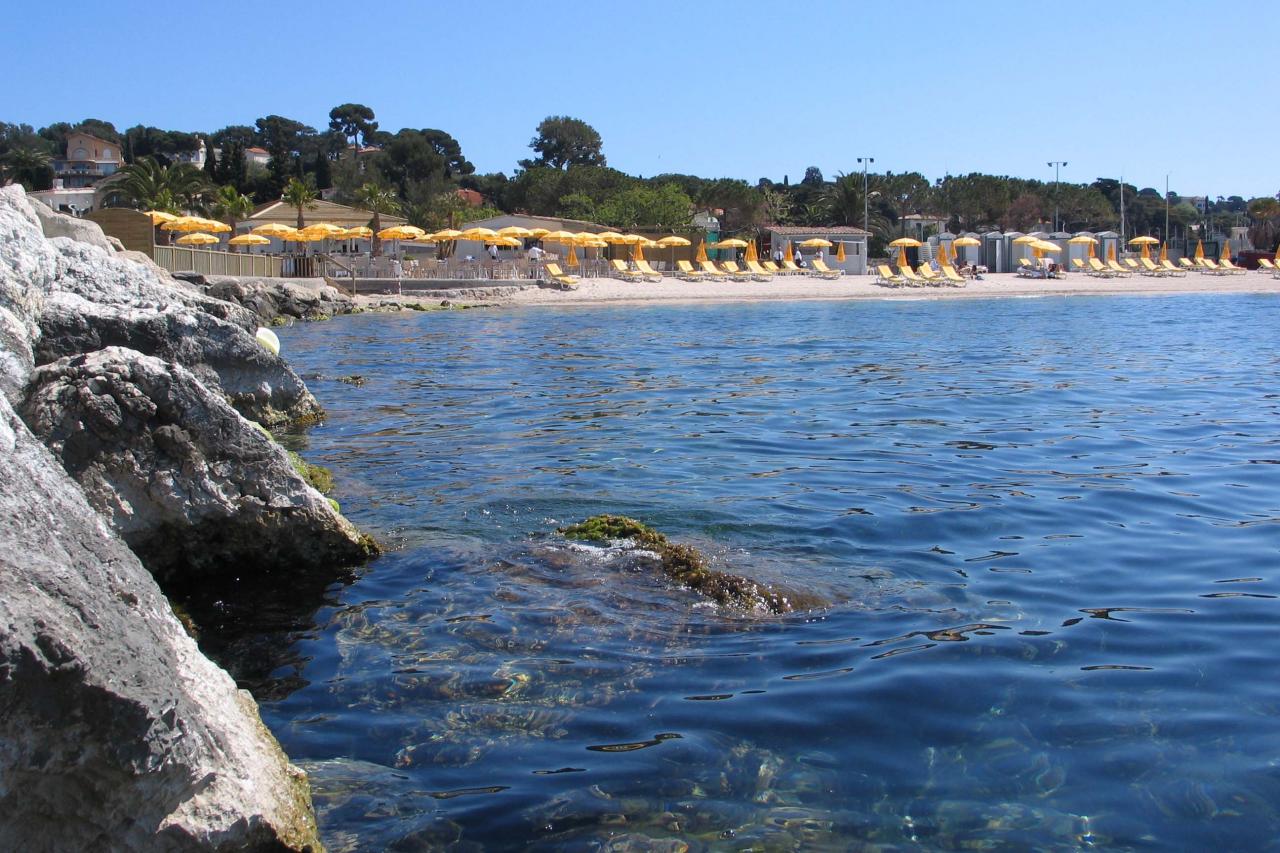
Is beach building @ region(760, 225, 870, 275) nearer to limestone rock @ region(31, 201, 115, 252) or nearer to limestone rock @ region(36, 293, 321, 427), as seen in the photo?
limestone rock @ region(31, 201, 115, 252)

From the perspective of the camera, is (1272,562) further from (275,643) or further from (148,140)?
(148,140)

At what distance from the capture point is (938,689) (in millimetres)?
4734

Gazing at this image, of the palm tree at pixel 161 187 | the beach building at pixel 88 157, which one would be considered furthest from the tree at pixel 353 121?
the palm tree at pixel 161 187

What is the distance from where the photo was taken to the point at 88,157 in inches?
4326

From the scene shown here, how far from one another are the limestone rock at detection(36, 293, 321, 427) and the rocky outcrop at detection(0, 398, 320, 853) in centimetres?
416

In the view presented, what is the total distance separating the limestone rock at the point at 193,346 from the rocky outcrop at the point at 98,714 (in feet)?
13.7

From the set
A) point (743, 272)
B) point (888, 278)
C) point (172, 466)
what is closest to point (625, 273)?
point (743, 272)

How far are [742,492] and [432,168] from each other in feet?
265

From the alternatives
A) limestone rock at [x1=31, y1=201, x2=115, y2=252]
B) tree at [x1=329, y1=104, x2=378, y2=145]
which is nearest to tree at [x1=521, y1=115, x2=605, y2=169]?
Answer: tree at [x1=329, y1=104, x2=378, y2=145]

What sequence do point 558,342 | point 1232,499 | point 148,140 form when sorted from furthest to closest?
point 148,140 → point 558,342 → point 1232,499

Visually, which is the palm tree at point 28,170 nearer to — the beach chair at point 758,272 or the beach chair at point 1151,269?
the beach chair at point 758,272

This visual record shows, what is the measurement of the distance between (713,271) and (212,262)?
69.7 ft

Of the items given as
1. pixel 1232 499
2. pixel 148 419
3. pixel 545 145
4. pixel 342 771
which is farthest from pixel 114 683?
pixel 545 145

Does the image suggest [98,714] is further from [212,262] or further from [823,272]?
[823,272]
